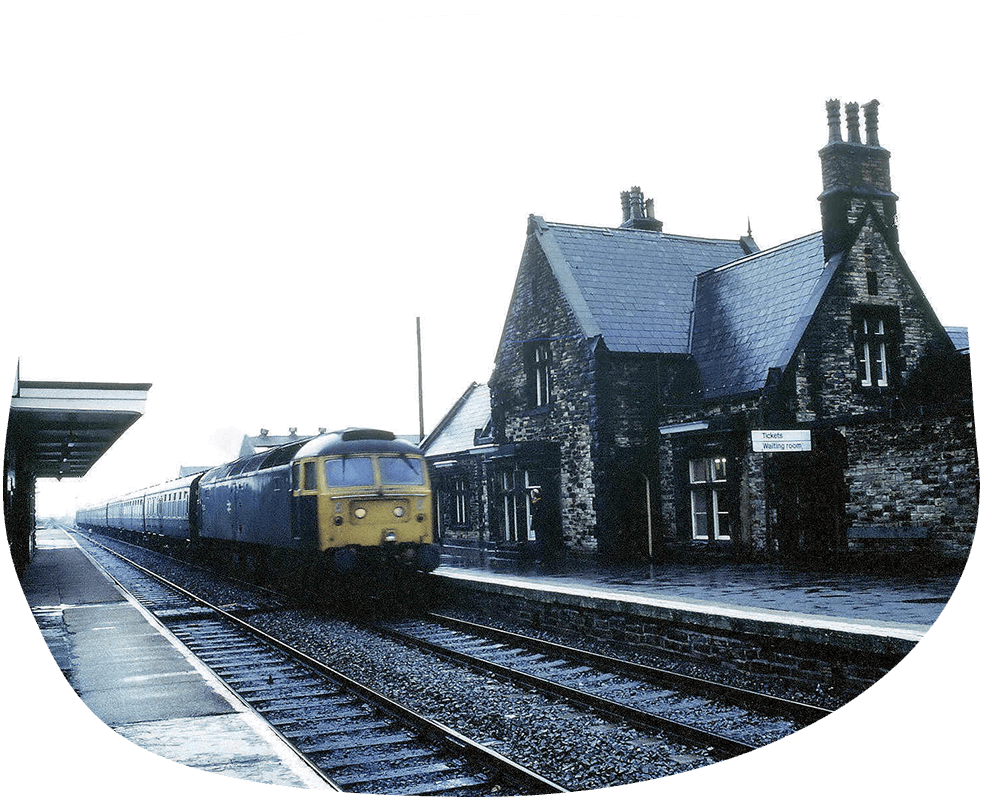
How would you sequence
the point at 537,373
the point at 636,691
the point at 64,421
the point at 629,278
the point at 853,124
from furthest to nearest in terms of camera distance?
the point at 537,373 < the point at 629,278 < the point at 853,124 < the point at 64,421 < the point at 636,691

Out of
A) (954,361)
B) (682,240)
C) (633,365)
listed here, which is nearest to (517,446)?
(633,365)

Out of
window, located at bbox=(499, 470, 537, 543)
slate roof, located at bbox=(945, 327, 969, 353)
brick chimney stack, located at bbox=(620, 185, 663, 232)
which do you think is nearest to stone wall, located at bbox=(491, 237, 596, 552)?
window, located at bbox=(499, 470, 537, 543)

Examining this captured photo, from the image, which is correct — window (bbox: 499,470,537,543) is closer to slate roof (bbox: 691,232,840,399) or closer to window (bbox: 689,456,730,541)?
window (bbox: 689,456,730,541)

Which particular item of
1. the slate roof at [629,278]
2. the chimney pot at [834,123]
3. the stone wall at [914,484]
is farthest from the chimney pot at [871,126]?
the stone wall at [914,484]

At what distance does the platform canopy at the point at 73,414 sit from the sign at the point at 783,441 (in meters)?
7.37

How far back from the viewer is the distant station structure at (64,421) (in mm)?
9117

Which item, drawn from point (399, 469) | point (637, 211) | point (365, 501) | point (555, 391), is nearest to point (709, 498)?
point (555, 391)

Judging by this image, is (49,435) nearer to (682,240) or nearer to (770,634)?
(770,634)

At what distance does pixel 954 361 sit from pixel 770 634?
7.32 meters

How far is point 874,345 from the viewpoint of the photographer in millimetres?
13789

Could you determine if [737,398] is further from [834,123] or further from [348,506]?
[348,506]

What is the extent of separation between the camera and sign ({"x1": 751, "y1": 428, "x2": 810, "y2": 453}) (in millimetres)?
11336

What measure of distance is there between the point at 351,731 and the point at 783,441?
24.3 feet

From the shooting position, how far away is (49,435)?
1307 centimetres
